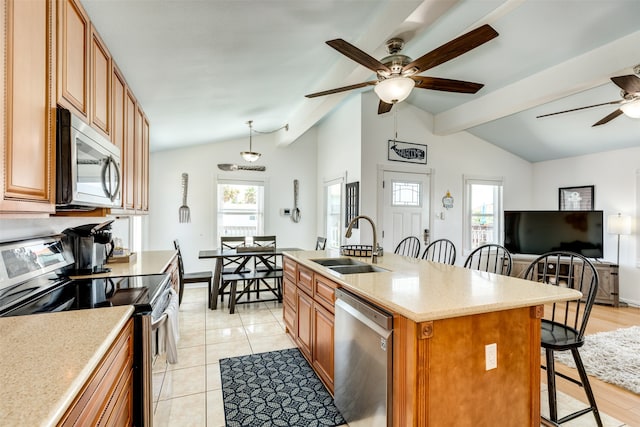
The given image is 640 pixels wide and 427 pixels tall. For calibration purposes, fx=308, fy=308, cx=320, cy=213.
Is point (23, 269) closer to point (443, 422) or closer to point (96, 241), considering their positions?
point (96, 241)

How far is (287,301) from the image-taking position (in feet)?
10.7

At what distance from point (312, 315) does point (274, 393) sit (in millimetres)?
621

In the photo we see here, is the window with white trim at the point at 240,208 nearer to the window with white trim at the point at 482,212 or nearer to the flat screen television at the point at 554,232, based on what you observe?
the window with white trim at the point at 482,212

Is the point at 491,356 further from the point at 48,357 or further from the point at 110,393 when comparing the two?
the point at 48,357

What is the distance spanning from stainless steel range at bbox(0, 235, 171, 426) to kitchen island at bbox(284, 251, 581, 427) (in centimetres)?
107

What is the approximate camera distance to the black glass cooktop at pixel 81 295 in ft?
4.56

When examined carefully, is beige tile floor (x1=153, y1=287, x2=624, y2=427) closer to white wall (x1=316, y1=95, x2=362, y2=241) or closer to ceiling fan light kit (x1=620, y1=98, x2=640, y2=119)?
white wall (x1=316, y1=95, x2=362, y2=241)

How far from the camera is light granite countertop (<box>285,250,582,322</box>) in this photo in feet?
4.51

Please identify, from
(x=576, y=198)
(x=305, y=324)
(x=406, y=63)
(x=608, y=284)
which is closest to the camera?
(x=406, y=63)

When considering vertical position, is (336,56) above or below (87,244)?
above

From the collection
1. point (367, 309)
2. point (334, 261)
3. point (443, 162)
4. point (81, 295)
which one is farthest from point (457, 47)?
point (443, 162)

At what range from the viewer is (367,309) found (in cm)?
163

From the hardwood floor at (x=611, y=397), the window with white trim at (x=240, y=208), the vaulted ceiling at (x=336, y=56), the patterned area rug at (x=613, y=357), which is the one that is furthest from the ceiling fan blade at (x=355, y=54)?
the window with white trim at (x=240, y=208)

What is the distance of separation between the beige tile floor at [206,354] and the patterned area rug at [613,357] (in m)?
0.62
